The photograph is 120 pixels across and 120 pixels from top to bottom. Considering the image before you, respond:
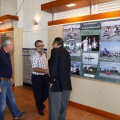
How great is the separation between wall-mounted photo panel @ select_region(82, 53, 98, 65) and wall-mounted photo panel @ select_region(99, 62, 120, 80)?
0.54 ft

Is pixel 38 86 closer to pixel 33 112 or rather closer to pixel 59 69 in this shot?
pixel 33 112

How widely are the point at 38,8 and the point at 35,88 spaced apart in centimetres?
275

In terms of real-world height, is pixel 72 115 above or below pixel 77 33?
below

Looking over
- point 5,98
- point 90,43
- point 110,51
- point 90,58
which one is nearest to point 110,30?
point 110,51

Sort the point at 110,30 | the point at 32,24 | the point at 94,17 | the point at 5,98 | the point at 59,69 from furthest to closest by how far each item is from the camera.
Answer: the point at 32,24 < the point at 94,17 < the point at 110,30 < the point at 5,98 < the point at 59,69

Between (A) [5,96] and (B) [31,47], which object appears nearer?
(A) [5,96]

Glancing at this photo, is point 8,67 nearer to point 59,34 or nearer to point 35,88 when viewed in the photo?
point 35,88

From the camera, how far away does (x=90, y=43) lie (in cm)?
351

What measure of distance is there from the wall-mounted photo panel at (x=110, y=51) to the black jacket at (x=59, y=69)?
1.05m

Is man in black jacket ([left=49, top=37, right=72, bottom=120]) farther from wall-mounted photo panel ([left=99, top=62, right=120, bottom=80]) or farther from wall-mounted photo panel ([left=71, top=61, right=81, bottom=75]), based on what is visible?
wall-mounted photo panel ([left=71, top=61, right=81, bottom=75])

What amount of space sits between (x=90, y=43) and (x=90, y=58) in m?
0.32

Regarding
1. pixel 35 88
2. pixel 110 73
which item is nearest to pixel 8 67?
pixel 35 88

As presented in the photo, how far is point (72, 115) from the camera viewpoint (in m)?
3.41

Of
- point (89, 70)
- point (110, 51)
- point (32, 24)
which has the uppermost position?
point (32, 24)
